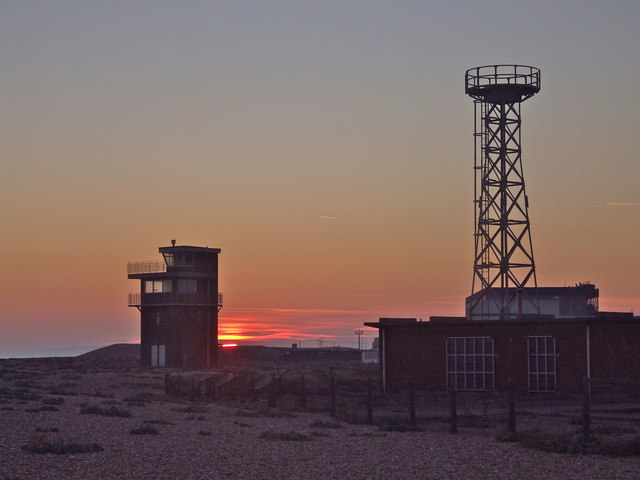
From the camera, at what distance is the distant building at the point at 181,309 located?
69.1 metres

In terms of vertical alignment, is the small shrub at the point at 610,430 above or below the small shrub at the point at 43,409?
below

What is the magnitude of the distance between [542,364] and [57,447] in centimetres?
2261

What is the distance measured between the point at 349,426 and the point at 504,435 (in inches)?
235

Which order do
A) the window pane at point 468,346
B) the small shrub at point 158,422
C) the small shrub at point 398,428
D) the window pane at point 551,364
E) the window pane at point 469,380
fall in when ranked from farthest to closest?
the window pane at point 468,346, the window pane at point 469,380, the window pane at point 551,364, the small shrub at point 158,422, the small shrub at point 398,428

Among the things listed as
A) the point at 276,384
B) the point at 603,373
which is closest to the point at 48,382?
the point at 276,384

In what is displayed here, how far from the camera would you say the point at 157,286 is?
2771 inches

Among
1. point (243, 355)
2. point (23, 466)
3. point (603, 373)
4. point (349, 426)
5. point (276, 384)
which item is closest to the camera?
point (23, 466)

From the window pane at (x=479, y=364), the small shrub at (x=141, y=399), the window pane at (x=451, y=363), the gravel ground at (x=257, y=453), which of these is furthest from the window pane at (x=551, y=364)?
the small shrub at (x=141, y=399)

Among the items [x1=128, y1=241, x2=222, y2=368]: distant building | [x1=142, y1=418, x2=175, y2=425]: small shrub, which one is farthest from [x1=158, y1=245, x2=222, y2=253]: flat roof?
[x1=142, y1=418, x2=175, y2=425]: small shrub

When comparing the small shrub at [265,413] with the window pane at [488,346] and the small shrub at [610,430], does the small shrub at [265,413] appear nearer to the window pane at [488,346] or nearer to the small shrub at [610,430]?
the window pane at [488,346]

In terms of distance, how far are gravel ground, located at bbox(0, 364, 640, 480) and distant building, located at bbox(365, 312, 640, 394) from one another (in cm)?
984

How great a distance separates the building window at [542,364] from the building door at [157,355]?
3697 cm

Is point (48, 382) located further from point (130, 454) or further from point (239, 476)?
point (239, 476)

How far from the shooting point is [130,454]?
20531mm
